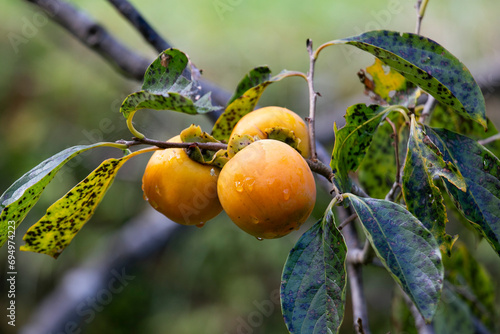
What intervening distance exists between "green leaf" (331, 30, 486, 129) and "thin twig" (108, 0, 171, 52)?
0.68 m

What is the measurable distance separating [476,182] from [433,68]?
17cm

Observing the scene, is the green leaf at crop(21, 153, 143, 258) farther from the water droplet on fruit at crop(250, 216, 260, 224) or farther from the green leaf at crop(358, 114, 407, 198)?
the green leaf at crop(358, 114, 407, 198)

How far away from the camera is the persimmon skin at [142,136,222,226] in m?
0.60

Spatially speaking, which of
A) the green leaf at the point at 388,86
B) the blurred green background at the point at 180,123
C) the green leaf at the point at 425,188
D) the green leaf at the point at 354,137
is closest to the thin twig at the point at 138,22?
the green leaf at the point at 388,86

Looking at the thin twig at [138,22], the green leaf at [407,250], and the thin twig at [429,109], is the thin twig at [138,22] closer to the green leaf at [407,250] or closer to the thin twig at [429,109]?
the thin twig at [429,109]

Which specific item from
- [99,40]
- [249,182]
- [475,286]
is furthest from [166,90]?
[475,286]

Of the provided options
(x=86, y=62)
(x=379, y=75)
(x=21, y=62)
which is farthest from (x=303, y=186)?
(x=21, y=62)

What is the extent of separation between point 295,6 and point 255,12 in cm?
25

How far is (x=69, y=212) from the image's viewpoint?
0.62m

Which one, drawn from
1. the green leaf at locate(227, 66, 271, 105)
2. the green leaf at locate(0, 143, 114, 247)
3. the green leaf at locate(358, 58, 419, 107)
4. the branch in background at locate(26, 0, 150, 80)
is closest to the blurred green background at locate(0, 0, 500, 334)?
the branch in background at locate(26, 0, 150, 80)

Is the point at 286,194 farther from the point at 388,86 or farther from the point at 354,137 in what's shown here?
the point at 388,86

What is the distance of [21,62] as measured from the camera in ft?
8.34

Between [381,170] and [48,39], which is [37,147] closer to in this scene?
[48,39]

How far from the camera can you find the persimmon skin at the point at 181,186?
60 cm
